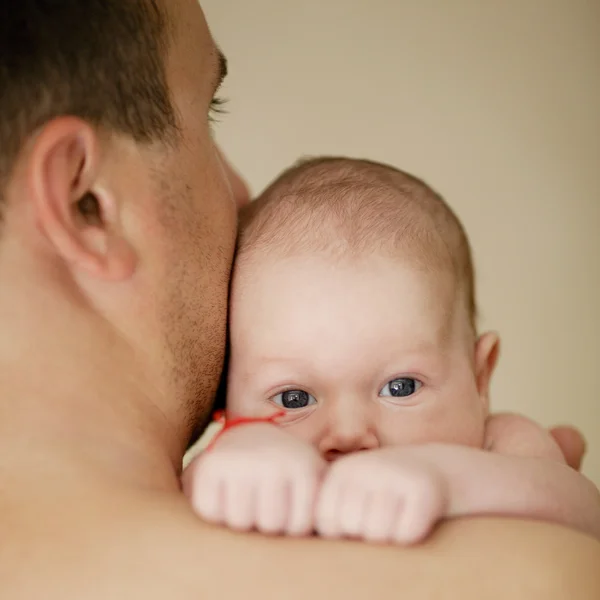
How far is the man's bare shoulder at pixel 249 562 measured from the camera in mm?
635

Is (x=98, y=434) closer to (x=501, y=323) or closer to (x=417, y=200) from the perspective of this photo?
(x=417, y=200)

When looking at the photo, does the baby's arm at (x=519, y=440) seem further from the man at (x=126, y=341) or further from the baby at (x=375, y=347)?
the man at (x=126, y=341)

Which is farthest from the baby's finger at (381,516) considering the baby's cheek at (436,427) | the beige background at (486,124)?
the beige background at (486,124)

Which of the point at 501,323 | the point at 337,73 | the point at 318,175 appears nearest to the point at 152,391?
the point at 318,175

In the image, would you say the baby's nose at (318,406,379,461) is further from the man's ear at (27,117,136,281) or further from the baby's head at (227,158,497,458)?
the man's ear at (27,117,136,281)

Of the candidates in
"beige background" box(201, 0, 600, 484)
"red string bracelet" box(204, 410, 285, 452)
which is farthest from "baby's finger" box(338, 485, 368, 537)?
"beige background" box(201, 0, 600, 484)

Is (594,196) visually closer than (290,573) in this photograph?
No

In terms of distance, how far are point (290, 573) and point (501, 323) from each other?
69.0 inches

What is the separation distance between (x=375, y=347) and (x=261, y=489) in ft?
1.19

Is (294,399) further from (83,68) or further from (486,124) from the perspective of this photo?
(486,124)

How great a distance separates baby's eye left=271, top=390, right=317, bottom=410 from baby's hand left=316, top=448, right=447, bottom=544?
0.33 m

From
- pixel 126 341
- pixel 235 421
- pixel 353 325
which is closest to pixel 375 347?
pixel 353 325

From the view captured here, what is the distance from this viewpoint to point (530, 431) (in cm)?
105

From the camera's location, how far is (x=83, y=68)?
0.91 metres
